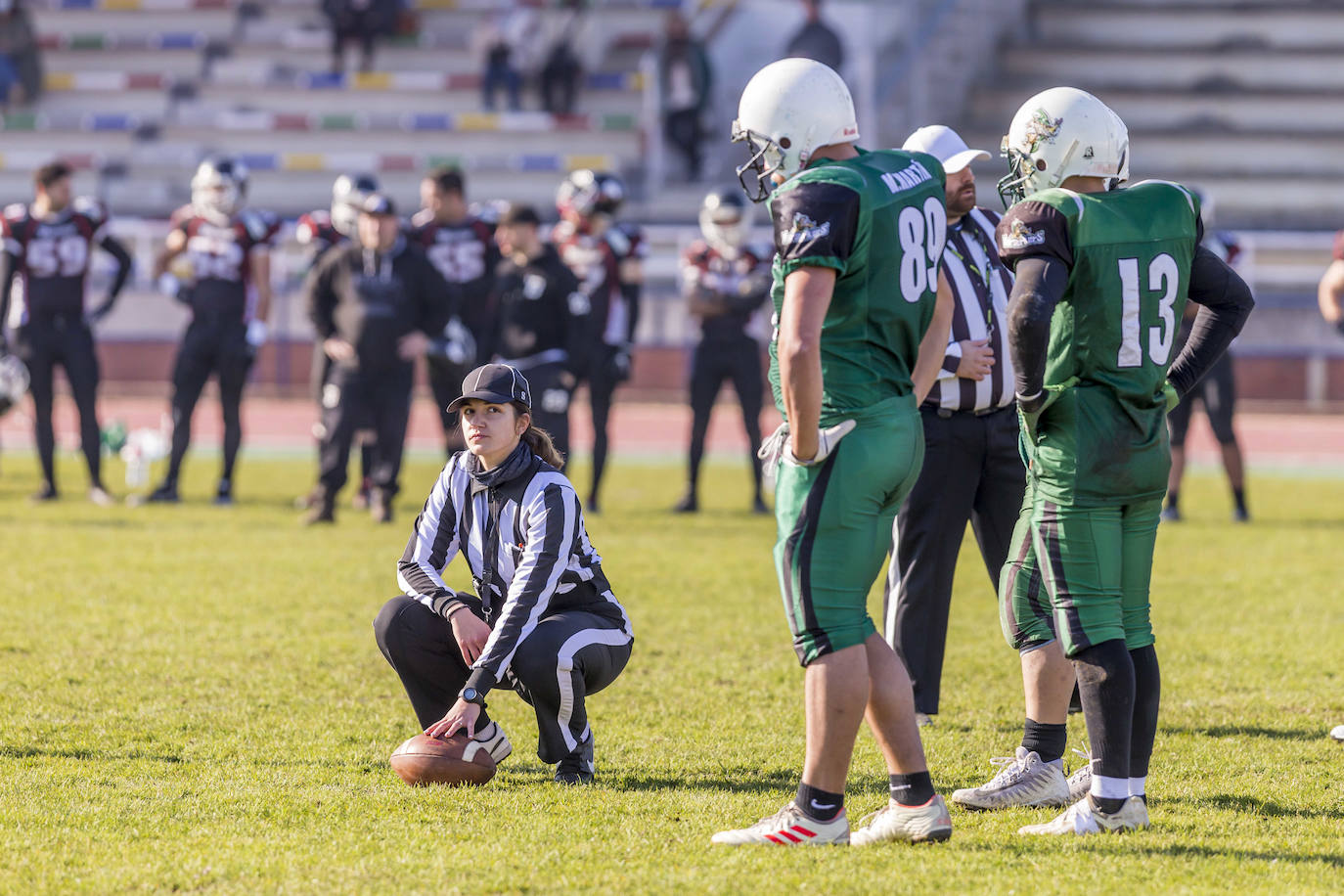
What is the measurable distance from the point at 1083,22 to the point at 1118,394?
2401cm

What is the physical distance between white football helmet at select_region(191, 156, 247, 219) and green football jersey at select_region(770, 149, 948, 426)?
819cm

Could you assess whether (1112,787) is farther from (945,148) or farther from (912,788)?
(945,148)

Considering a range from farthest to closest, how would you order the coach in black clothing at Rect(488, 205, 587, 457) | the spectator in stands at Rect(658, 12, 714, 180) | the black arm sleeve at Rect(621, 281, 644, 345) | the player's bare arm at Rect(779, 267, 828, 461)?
1. the spectator in stands at Rect(658, 12, 714, 180)
2. the black arm sleeve at Rect(621, 281, 644, 345)
3. the coach in black clothing at Rect(488, 205, 587, 457)
4. the player's bare arm at Rect(779, 267, 828, 461)

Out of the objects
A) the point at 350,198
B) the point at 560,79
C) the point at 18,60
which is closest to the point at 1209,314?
the point at 350,198

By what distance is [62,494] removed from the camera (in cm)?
1260

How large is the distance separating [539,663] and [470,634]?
8.8 inches

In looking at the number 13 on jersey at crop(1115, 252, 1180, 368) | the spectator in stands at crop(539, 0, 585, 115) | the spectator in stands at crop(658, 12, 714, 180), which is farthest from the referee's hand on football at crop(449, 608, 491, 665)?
the spectator in stands at crop(539, 0, 585, 115)

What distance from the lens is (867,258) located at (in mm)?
4355

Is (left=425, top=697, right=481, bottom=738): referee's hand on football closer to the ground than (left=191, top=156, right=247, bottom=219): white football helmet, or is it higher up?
closer to the ground

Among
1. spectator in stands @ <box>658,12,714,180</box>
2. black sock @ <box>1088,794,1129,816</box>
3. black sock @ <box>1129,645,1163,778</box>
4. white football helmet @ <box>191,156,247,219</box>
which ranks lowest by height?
black sock @ <box>1088,794,1129,816</box>

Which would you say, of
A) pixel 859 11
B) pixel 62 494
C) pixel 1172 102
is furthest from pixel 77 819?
pixel 1172 102

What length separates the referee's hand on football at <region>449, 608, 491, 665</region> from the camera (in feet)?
17.1

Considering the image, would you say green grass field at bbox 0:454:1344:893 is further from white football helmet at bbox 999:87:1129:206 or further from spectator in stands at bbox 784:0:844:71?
spectator in stands at bbox 784:0:844:71

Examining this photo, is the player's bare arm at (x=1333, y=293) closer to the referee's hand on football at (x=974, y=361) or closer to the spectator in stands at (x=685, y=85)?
the referee's hand on football at (x=974, y=361)
